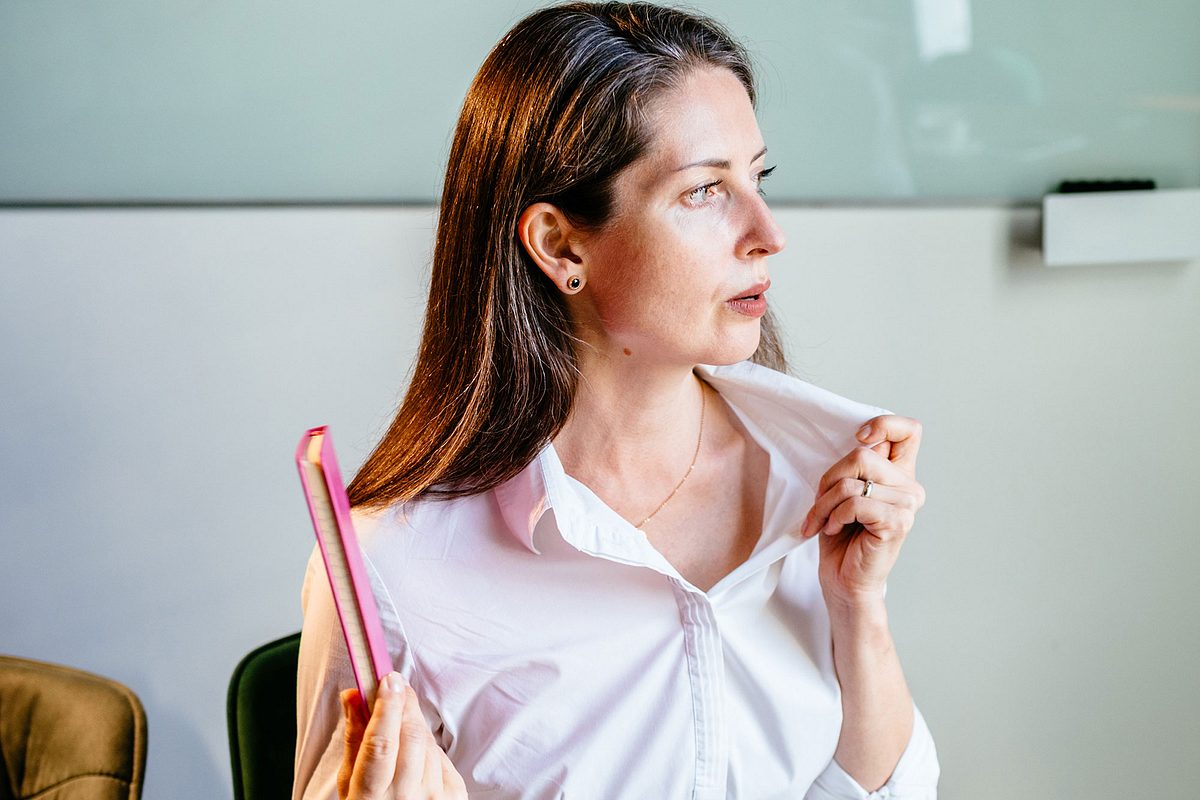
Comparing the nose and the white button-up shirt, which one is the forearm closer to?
the white button-up shirt

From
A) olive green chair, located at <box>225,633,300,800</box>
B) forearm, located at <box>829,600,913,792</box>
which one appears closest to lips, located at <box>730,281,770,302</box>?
forearm, located at <box>829,600,913,792</box>

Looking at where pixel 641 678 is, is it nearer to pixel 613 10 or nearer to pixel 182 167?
pixel 613 10

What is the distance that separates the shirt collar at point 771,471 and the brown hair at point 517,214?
39 millimetres

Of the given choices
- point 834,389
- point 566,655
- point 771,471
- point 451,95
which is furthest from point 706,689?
point 451,95

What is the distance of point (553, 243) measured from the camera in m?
1.09

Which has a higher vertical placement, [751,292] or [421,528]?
[751,292]

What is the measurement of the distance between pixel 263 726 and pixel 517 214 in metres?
0.67

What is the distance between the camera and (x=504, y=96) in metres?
A: 1.06

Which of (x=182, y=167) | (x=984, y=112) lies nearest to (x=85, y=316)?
(x=182, y=167)

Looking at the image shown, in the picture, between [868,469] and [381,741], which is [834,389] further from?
[381,741]

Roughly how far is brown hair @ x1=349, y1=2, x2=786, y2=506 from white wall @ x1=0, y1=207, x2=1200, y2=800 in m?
0.68

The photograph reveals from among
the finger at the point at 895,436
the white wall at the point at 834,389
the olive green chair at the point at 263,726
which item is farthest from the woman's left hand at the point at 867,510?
the white wall at the point at 834,389

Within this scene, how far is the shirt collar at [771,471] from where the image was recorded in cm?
108

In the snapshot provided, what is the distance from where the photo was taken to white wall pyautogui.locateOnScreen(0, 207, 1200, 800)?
1.73m
